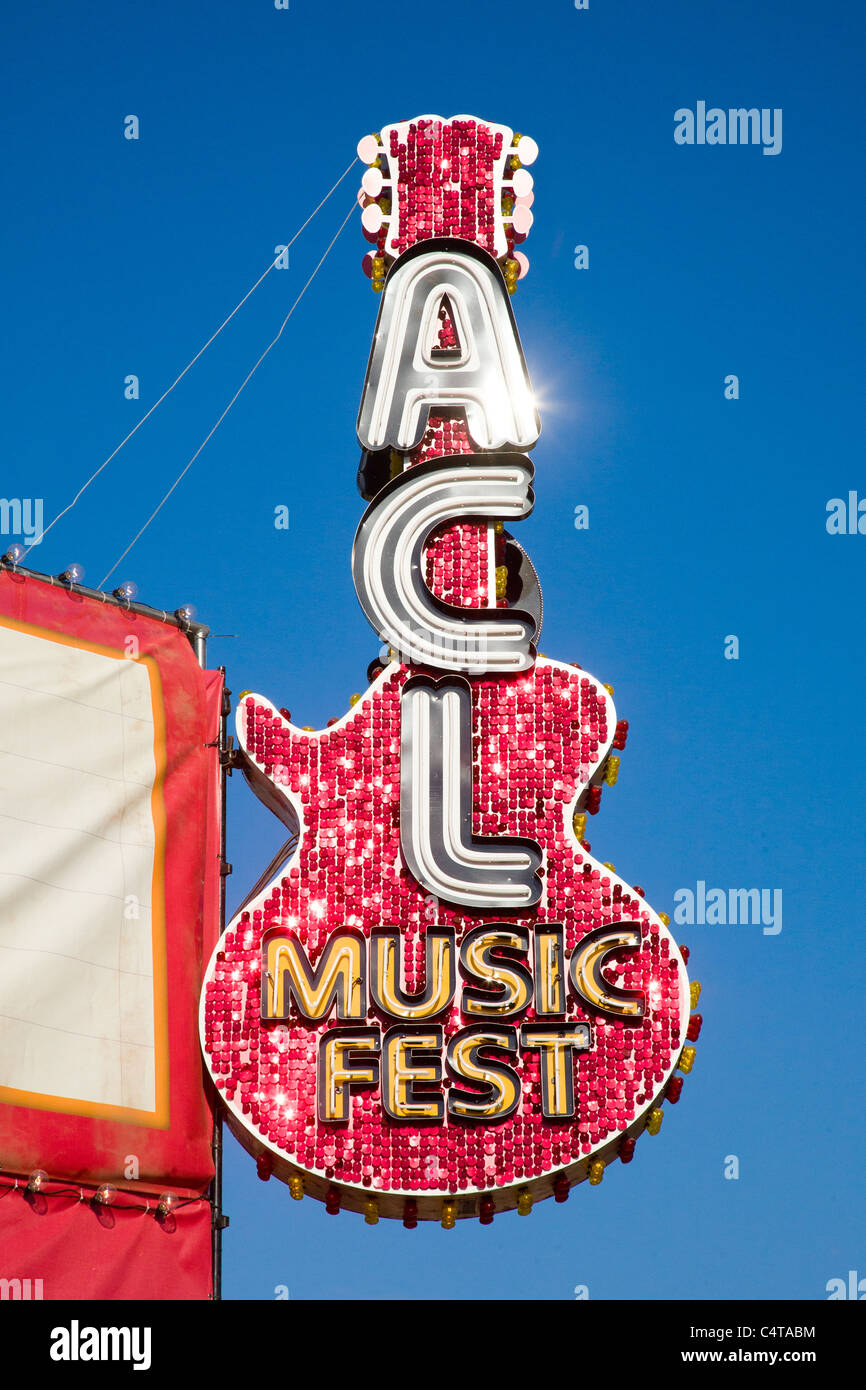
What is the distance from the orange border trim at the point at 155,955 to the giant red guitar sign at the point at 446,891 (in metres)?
0.40

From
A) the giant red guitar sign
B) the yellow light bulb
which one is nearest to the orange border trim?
the giant red guitar sign

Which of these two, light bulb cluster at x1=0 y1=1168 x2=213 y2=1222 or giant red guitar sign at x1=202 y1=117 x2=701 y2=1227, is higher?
giant red guitar sign at x1=202 y1=117 x2=701 y2=1227

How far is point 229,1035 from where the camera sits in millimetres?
16125

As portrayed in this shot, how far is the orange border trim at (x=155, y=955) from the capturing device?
1527 cm

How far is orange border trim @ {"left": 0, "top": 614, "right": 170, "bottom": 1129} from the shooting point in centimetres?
1527

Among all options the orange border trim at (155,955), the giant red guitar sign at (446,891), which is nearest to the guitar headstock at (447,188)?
the giant red guitar sign at (446,891)

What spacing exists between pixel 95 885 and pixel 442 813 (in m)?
2.94

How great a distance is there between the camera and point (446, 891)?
1664 centimetres

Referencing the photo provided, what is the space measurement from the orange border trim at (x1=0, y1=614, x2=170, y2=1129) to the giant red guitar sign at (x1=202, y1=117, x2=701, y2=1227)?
1.33ft

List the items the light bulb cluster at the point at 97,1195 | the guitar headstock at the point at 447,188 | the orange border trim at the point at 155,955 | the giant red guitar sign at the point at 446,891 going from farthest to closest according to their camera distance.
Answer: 1. the guitar headstock at the point at 447,188
2. the giant red guitar sign at the point at 446,891
3. the orange border trim at the point at 155,955
4. the light bulb cluster at the point at 97,1195

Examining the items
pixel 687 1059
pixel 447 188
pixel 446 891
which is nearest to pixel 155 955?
pixel 446 891

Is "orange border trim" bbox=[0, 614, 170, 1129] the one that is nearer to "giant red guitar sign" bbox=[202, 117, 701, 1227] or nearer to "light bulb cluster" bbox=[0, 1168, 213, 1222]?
"giant red guitar sign" bbox=[202, 117, 701, 1227]

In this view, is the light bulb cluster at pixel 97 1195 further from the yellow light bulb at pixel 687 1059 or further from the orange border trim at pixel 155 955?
the yellow light bulb at pixel 687 1059
